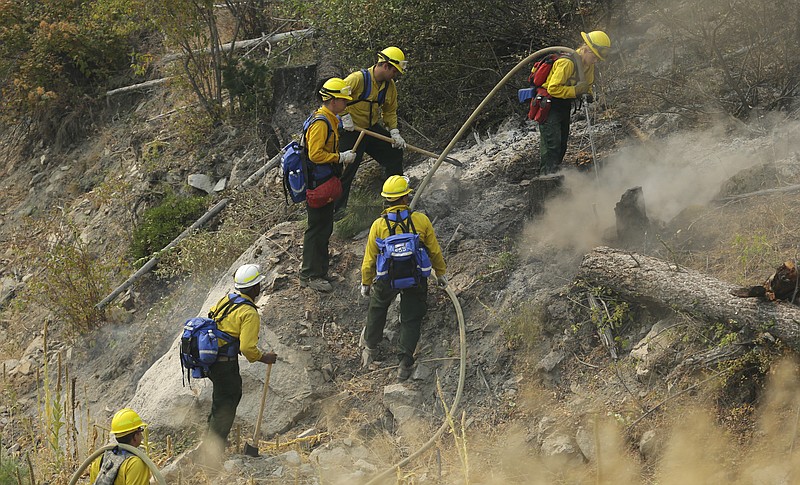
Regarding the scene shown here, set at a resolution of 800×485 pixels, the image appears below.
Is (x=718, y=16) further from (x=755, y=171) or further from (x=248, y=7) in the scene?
(x=248, y=7)

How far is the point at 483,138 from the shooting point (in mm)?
10477

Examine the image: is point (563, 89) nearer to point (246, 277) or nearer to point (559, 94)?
point (559, 94)

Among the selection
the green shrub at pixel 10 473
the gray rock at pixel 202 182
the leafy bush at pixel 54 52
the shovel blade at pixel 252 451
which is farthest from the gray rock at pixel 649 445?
the leafy bush at pixel 54 52

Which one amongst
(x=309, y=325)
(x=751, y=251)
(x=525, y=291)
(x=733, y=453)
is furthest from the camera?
(x=309, y=325)

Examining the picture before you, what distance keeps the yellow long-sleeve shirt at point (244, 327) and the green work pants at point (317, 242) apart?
5.12 feet

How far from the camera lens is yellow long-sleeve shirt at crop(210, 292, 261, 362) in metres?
6.79

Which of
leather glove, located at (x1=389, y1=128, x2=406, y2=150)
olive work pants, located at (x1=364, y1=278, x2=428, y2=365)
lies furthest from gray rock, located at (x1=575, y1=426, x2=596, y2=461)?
leather glove, located at (x1=389, y1=128, x2=406, y2=150)

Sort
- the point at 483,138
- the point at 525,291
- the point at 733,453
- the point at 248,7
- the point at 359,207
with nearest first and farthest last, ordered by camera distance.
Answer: the point at 733,453 → the point at 525,291 → the point at 359,207 → the point at 483,138 → the point at 248,7

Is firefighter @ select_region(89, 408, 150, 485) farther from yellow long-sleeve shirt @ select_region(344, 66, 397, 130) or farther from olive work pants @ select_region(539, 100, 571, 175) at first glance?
olive work pants @ select_region(539, 100, 571, 175)

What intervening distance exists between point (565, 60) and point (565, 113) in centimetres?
55

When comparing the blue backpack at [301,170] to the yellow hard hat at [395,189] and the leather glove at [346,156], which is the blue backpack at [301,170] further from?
the yellow hard hat at [395,189]

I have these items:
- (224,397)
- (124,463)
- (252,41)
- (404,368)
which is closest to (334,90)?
(404,368)

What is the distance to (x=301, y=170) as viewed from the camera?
311 inches

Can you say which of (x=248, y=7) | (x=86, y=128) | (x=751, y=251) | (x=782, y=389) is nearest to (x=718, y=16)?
(x=751, y=251)
